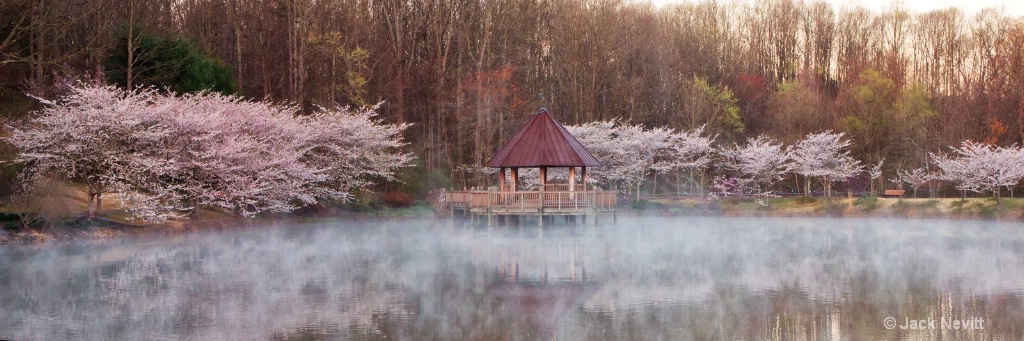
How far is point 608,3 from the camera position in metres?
60.5

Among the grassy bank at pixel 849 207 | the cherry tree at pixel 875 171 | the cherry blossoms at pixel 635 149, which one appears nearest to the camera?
the grassy bank at pixel 849 207

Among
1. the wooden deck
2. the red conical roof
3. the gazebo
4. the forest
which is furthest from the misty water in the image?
the forest

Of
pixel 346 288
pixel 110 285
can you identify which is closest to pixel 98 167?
pixel 110 285

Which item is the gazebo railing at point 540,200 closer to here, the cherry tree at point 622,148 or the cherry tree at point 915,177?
the cherry tree at point 622,148

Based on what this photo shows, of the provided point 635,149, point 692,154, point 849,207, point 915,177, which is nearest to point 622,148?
point 635,149

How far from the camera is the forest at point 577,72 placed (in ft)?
168

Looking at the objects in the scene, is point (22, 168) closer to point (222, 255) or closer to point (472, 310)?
point (222, 255)

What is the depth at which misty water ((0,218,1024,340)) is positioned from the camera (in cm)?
1570

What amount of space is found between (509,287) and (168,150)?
Result: 58.3 ft

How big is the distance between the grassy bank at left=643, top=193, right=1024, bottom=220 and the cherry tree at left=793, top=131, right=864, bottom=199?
1.43 meters

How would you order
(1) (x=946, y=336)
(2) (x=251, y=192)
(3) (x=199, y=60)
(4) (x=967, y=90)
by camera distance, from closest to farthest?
(1) (x=946, y=336) < (2) (x=251, y=192) < (3) (x=199, y=60) < (4) (x=967, y=90)

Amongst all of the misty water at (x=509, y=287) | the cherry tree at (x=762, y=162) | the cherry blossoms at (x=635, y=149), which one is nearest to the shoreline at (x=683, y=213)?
the misty water at (x=509, y=287)

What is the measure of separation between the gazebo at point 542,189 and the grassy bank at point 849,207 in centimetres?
1197

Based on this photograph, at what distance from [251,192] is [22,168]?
742cm
